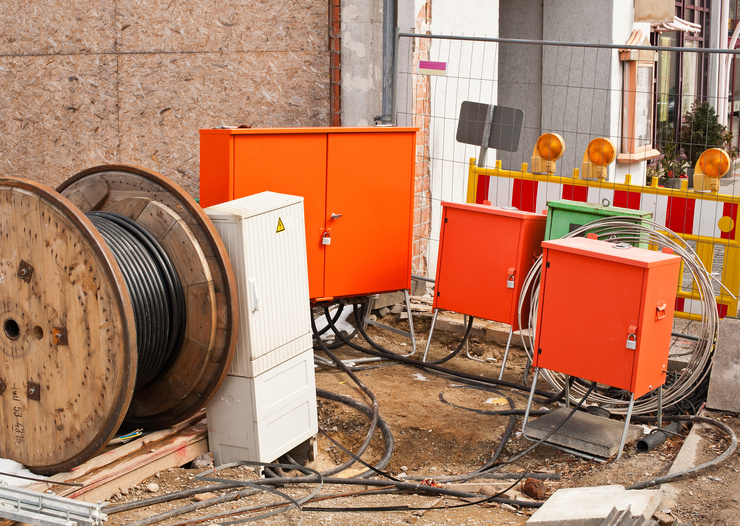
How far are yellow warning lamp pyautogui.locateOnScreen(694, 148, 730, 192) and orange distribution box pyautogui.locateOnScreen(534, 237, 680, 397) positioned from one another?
137 cm

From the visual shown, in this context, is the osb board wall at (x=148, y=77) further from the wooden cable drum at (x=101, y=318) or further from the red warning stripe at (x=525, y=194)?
the wooden cable drum at (x=101, y=318)

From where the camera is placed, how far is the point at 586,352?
5.07 metres

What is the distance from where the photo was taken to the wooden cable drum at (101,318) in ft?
13.3

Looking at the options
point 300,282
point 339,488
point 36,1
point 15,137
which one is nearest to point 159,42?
point 36,1

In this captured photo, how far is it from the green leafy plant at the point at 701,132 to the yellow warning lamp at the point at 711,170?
33.4 feet

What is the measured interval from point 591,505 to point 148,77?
6.54 meters

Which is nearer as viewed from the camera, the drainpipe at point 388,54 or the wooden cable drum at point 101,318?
the wooden cable drum at point 101,318

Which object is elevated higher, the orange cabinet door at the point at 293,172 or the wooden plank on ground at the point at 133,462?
the orange cabinet door at the point at 293,172

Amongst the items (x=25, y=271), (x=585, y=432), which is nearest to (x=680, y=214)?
(x=585, y=432)

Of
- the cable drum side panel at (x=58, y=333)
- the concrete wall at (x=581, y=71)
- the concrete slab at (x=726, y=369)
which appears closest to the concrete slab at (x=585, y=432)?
the concrete slab at (x=726, y=369)

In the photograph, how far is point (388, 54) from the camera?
24.7ft

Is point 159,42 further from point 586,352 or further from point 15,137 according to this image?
point 586,352

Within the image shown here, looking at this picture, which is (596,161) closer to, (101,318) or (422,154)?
(422,154)

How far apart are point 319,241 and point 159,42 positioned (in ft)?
10.9
